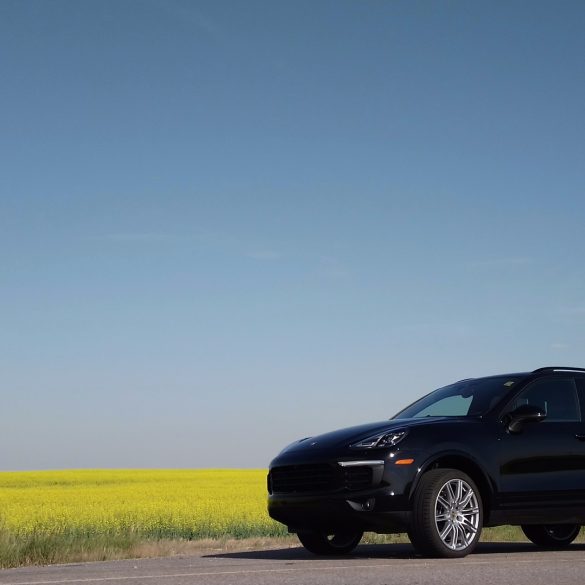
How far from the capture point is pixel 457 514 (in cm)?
1046

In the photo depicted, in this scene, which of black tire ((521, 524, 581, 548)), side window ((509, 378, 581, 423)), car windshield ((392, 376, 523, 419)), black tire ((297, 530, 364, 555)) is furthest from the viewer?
black tire ((521, 524, 581, 548))

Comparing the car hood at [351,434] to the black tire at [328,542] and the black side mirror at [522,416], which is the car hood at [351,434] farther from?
the black tire at [328,542]

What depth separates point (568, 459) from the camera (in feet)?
37.4

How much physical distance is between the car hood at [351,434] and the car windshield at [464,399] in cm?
51

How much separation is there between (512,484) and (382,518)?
1.54m

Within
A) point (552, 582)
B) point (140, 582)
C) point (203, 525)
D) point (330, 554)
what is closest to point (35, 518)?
point (203, 525)

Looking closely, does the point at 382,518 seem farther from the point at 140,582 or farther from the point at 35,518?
the point at 35,518

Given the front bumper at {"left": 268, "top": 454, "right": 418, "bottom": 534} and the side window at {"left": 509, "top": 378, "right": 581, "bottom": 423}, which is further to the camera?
the side window at {"left": 509, "top": 378, "right": 581, "bottom": 423}

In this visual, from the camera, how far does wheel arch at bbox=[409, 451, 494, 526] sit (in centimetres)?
1061

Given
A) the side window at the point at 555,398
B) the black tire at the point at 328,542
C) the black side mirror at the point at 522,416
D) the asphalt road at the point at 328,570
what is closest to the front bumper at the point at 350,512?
the asphalt road at the point at 328,570

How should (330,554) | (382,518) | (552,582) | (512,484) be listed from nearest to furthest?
(552,582), (382,518), (512,484), (330,554)

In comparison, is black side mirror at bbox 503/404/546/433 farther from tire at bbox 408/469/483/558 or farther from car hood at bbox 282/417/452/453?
tire at bbox 408/469/483/558

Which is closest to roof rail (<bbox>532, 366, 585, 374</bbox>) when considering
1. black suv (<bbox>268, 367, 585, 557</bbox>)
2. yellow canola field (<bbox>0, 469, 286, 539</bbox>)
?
black suv (<bbox>268, 367, 585, 557</bbox>)

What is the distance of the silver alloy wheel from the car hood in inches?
27.2
